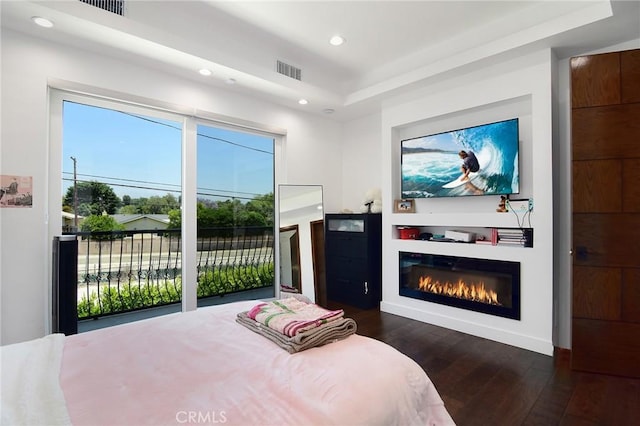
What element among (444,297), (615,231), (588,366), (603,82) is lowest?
(588,366)

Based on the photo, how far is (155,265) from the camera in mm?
3441

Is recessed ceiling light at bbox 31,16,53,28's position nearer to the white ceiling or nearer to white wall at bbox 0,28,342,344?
the white ceiling

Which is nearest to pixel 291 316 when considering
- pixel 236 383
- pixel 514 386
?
pixel 236 383

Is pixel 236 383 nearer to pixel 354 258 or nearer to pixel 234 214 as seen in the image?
pixel 234 214

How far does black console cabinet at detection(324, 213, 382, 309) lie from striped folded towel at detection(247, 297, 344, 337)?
92.9 inches

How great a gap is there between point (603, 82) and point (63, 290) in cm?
420

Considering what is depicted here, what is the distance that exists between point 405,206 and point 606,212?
71.9 inches

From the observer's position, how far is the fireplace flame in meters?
3.09

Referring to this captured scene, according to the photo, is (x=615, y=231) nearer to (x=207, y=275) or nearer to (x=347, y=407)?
(x=347, y=407)

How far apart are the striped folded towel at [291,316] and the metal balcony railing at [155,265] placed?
212 cm

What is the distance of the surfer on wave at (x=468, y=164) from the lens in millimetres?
3225

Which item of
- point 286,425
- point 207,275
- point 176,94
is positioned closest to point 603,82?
point 286,425

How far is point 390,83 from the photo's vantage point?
3.57 m

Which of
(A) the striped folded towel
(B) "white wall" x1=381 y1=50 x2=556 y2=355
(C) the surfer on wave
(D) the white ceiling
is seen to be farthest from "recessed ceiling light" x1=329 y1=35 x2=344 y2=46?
(A) the striped folded towel
